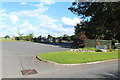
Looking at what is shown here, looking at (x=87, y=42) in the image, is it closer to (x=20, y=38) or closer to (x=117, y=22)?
(x=117, y=22)

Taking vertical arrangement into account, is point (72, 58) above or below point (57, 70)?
above

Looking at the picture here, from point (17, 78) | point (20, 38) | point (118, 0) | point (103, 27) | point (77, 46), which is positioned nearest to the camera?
point (118, 0)

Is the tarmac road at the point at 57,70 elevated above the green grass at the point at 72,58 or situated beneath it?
situated beneath

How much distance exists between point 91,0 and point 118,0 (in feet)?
3.66

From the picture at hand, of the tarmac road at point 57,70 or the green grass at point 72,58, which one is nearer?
the tarmac road at point 57,70

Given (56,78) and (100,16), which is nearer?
(100,16)

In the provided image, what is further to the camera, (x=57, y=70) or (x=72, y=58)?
(x=72, y=58)

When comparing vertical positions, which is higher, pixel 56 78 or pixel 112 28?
pixel 112 28

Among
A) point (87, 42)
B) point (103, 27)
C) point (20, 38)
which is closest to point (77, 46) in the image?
point (87, 42)

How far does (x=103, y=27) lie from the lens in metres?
4.44

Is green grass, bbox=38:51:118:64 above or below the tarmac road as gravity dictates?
above

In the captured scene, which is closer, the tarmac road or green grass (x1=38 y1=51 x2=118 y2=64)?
the tarmac road

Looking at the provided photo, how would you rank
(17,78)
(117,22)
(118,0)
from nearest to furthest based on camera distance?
(118,0)
(117,22)
(17,78)

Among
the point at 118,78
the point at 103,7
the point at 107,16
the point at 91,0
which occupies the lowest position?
the point at 118,78
